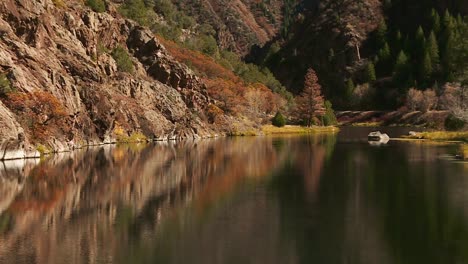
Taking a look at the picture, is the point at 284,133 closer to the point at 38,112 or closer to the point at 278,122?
the point at 278,122

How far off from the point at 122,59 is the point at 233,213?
9460 centimetres

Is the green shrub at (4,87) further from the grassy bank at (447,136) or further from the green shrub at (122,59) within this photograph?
the grassy bank at (447,136)

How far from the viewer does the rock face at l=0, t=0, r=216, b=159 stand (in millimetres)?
73875

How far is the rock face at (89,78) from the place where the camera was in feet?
242

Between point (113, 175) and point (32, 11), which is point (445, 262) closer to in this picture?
point (113, 175)

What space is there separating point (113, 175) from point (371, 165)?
24.9 metres

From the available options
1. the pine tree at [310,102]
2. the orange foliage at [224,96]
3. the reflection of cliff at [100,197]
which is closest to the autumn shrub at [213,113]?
the orange foliage at [224,96]

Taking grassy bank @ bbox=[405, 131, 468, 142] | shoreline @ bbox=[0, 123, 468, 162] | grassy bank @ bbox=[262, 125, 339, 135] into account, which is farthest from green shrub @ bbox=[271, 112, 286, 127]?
grassy bank @ bbox=[405, 131, 468, 142]

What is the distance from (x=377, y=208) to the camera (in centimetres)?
3241

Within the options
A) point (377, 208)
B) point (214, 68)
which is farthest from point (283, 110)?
point (377, 208)

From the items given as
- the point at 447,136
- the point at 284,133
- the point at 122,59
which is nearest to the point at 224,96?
the point at 284,133

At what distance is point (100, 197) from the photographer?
120 ft

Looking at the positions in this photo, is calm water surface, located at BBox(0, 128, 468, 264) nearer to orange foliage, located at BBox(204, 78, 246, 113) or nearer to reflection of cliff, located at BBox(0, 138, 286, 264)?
reflection of cliff, located at BBox(0, 138, 286, 264)

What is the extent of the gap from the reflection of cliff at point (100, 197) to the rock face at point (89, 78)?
12211 millimetres
